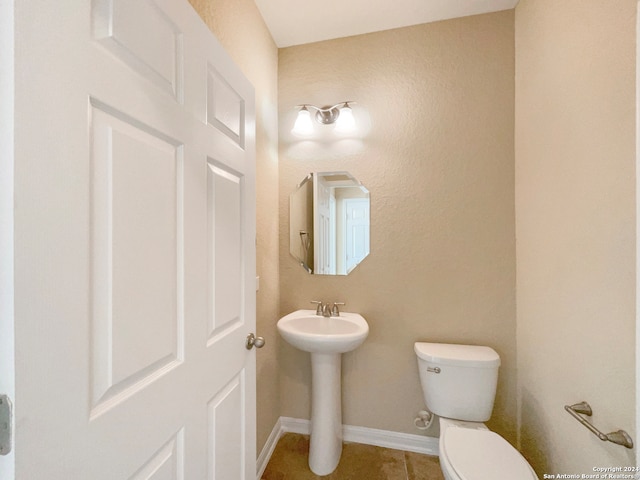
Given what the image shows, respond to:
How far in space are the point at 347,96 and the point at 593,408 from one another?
1.90m

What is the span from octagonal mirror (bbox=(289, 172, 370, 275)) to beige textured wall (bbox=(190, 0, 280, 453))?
16 cm

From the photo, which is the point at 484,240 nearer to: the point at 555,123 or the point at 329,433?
the point at 555,123

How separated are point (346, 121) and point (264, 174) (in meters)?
0.61

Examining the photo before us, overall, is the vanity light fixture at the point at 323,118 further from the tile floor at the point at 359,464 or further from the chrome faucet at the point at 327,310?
the tile floor at the point at 359,464

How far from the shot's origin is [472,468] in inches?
41.7

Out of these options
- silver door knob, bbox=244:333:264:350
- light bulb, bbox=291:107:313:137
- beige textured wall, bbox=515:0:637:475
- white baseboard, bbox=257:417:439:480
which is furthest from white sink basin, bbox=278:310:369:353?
light bulb, bbox=291:107:313:137

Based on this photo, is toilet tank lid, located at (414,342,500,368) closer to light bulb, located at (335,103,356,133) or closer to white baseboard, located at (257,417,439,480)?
white baseboard, located at (257,417,439,480)

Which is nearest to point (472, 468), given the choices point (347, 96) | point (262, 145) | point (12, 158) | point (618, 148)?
point (618, 148)

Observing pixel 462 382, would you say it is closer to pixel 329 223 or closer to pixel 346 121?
pixel 329 223

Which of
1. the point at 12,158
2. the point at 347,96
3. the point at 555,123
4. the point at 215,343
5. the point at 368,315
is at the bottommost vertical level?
the point at 368,315

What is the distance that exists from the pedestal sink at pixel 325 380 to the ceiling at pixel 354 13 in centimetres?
177

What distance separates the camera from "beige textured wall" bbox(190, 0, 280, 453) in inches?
55.2

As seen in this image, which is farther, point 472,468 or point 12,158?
point 472,468

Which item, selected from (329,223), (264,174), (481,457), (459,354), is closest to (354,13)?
(264,174)
